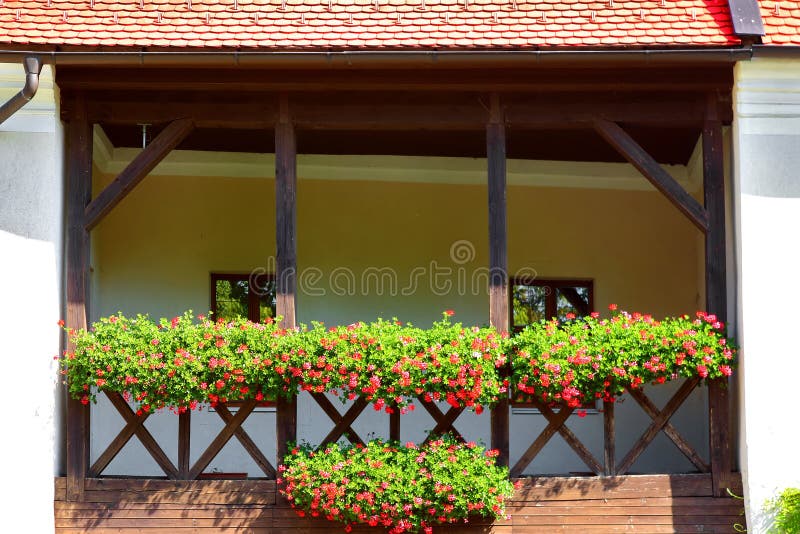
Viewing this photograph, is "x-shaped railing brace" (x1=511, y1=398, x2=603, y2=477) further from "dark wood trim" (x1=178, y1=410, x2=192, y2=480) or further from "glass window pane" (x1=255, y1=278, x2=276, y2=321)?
"glass window pane" (x1=255, y1=278, x2=276, y2=321)

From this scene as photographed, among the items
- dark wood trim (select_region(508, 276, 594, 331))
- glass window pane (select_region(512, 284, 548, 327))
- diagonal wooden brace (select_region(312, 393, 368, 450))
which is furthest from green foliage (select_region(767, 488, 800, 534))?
glass window pane (select_region(512, 284, 548, 327))

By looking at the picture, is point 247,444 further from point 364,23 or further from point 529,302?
point 529,302

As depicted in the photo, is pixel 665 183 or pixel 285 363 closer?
pixel 285 363

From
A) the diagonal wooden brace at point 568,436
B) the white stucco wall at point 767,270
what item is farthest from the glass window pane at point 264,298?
the white stucco wall at point 767,270

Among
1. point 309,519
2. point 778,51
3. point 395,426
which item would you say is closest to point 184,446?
point 309,519

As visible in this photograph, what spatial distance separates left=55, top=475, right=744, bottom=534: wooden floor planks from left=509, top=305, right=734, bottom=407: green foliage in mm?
786

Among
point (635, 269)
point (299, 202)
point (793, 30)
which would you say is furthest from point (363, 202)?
point (793, 30)

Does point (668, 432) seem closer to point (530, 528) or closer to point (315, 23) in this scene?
point (530, 528)

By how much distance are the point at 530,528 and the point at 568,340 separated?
1.46 metres

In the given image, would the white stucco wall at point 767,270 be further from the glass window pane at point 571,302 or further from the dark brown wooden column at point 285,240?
the glass window pane at point 571,302

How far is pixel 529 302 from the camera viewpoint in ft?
37.9

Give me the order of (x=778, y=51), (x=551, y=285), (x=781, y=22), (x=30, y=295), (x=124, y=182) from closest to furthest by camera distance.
A: (x=778, y=51)
(x=30, y=295)
(x=781, y=22)
(x=124, y=182)
(x=551, y=285)

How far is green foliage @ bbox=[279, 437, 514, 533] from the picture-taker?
7.51 metres

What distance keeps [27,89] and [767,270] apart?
5.52 m
